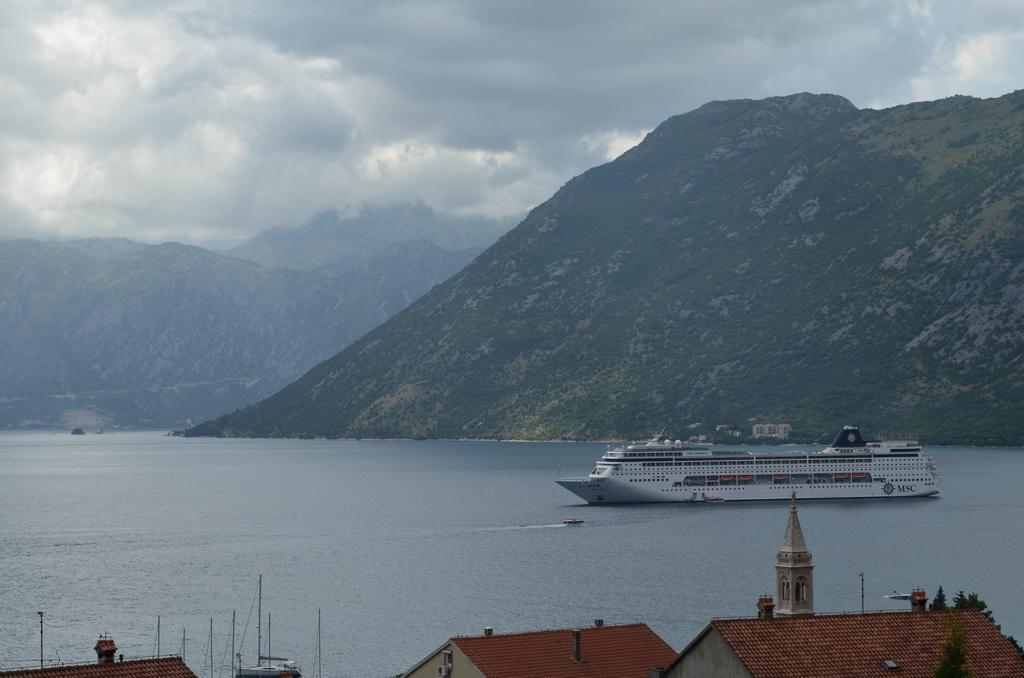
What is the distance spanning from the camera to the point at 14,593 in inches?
5315

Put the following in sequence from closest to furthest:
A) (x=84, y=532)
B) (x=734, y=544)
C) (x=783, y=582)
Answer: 1. (x=783, y=582)
2. (x=734, y=544)
3. (x=84, y=532)

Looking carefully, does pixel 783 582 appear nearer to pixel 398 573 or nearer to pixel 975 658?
pixel 975 658

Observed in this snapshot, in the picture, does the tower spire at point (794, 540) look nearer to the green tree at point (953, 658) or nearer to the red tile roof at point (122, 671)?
the green tree at point (953, 658)

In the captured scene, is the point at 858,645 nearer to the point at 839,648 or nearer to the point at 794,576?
the point at 839,648

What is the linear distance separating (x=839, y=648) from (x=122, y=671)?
24.0 meters

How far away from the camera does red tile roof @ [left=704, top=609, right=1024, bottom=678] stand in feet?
166

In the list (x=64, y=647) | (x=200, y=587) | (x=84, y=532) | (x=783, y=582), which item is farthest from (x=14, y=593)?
(x=783, y=582)

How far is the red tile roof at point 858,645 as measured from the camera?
166 ft

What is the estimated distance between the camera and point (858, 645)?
172ft

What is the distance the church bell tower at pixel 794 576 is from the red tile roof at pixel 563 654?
10335 millimetres

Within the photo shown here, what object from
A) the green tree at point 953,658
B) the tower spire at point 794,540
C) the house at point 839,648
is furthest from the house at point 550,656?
the green tree at point 953,658

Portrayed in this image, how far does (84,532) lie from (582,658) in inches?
5844

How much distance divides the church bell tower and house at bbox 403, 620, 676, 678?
1043 centimetres

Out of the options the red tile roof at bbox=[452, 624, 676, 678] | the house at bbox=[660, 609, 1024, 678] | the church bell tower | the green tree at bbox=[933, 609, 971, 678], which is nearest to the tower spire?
the church bell tower
